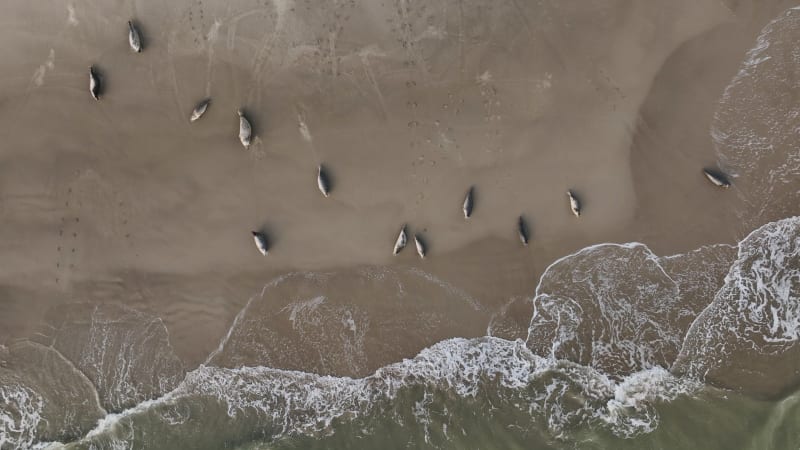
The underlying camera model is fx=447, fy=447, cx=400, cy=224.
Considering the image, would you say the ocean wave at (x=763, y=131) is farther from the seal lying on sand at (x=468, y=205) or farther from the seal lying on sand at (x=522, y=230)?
the seal lying on sand at (x=468, y=205)

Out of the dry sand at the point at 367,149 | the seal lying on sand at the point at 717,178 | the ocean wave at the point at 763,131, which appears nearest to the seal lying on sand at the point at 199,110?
the dry sand at the point at 367,149

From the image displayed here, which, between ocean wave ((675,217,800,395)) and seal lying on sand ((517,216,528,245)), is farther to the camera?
ocean wave ((675,217,800,395))

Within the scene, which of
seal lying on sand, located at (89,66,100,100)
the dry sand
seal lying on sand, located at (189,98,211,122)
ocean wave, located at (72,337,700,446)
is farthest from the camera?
ocean wave, located at (72,337,700,446)

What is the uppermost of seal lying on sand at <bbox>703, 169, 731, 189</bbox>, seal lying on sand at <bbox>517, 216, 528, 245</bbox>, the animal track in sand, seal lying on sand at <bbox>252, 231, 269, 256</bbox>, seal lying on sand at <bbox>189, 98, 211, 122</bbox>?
seal lying on sand at <bbox>189, 98, 211, 122</bbox>

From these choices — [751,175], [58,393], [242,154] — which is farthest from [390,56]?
[58,393]

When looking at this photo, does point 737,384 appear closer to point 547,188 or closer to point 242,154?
point 547,188

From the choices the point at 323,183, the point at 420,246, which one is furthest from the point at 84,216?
the point at 420,246

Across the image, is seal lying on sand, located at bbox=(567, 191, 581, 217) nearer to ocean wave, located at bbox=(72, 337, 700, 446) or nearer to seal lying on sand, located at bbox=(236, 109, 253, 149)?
ocean wave, located at bbox=(72, 337, 700, 446)

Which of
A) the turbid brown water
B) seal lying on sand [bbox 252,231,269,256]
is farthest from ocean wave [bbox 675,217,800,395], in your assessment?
seal lying on sand [bbox 252,231,269,256]
